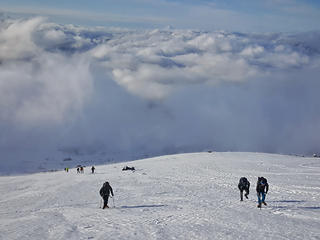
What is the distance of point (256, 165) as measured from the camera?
127 feet

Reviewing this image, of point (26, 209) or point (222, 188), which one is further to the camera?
point (222, 188)

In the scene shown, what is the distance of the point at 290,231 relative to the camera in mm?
11672

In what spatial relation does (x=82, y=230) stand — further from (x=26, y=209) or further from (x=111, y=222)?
(x=26, y=209)

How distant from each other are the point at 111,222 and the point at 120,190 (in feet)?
31.5

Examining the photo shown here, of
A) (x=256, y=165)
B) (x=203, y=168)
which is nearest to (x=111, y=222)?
(x=203, y=168)

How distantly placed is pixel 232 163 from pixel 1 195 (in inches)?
1064

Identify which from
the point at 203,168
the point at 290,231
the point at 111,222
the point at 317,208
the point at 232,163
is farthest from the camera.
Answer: the point at 232,163

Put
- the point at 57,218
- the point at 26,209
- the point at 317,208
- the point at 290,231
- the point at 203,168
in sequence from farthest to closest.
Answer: the point at 203,168 → the point at 26,209 → the point at 317,208 → the point at 57,218 → the point at 290,231

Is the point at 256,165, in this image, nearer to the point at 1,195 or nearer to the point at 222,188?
the point at 222,188

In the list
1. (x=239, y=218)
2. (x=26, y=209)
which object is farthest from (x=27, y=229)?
(x=239, y=218)

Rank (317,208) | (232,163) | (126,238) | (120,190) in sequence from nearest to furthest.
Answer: (126,238) → (317,208) → (120,190) → (232,163)

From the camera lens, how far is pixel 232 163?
40344 mm

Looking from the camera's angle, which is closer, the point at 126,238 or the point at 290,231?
the point at 126,238

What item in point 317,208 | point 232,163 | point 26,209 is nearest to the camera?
point 317,208
